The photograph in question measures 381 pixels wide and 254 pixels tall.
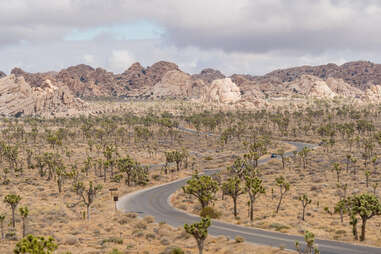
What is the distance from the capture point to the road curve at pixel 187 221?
3422cm

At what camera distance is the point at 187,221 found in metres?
48.2

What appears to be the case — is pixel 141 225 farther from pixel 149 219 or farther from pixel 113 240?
pixel 113 240

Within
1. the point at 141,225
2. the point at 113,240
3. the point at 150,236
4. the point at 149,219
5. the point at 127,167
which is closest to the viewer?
the point at 113,240

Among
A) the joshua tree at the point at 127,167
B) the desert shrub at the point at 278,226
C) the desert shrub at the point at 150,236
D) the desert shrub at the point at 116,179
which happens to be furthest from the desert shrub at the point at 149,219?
the desert shrub at the point at 116,179

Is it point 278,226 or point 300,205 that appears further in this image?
point 300,205

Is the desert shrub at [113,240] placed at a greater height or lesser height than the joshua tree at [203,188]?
lesser

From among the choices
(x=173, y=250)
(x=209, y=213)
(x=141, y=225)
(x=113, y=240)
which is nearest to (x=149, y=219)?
(x=141, y=225)

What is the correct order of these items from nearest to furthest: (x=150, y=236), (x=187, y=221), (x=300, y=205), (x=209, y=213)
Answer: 1. (x=150, y=236)
2. (x=187, y=221)
3. (x=209, y=213)
4. (x=300, y=205)

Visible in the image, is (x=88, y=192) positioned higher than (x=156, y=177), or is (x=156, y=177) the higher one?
(x=88, y=192)

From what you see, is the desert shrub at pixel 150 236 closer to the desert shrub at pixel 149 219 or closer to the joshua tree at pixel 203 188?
the desert shrub at pixel 149 219

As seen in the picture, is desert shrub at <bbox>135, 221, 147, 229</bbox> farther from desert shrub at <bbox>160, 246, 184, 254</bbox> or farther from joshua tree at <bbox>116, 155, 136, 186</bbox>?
joshua tree at <bbox>116, 155, 136, 186</bbox>

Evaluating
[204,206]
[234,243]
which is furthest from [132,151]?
[234,243]

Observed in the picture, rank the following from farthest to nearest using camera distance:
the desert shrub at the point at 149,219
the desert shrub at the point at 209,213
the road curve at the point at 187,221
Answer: the desert shrub at the point at 209,213 < the desert shrub at the point at 149,219 < the road curve at the point at 187,221

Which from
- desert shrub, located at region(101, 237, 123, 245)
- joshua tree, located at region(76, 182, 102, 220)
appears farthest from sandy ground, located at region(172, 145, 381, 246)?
desert shrub, located at region(101, 237, 123, 245)
